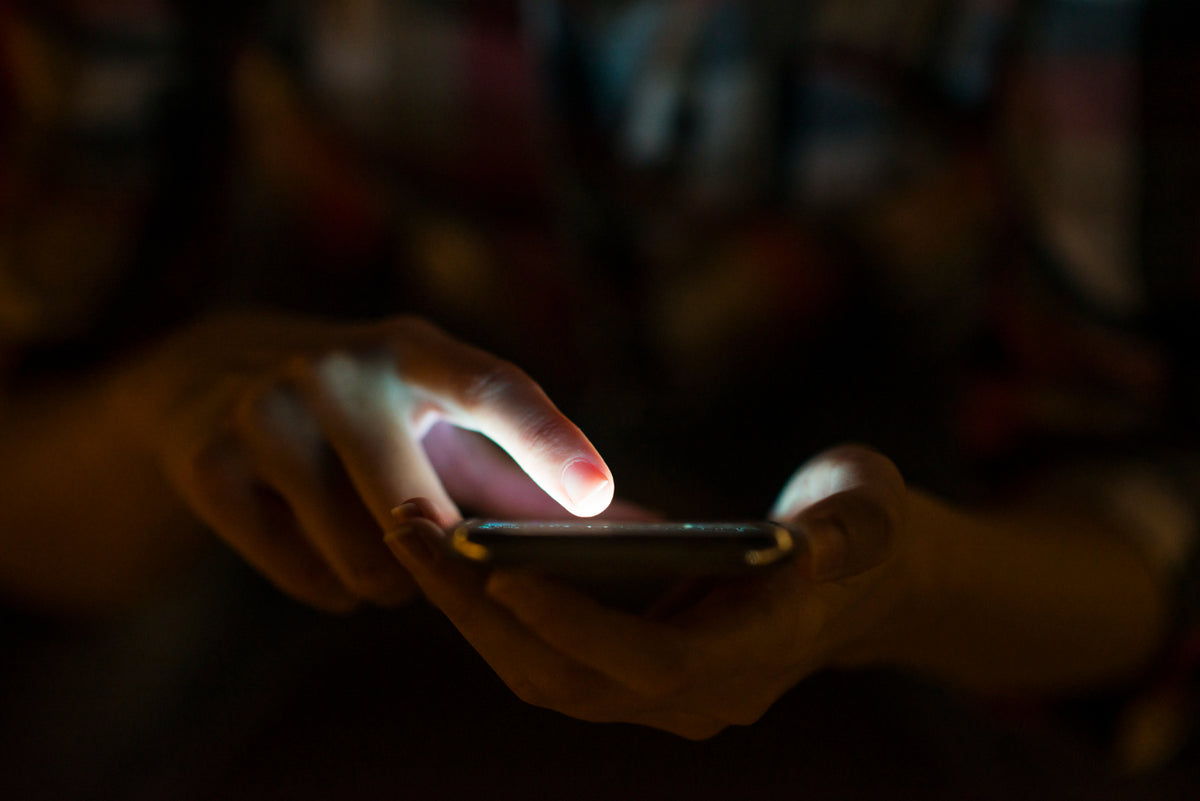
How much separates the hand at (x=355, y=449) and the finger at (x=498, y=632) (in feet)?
0.07

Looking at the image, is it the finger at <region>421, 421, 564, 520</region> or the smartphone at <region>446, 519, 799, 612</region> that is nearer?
the smartphone at <region>446, 519, 799, 612</region>

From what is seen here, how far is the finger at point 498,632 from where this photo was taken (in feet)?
1.00

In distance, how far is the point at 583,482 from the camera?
31cm

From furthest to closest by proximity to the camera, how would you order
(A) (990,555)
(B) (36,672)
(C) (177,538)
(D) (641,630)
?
1. (C) (177,538)
2. (B) (36,672)
3. (A) (990,555)
4. (D) (641,630)

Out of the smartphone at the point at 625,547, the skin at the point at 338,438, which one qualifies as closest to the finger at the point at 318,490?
the skin at the point at 338,438

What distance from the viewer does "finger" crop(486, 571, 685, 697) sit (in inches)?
11.4

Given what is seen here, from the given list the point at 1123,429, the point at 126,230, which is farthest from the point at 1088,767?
the point at 126,230

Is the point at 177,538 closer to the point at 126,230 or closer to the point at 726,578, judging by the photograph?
the point at 126,230

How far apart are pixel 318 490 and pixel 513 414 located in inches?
4.2

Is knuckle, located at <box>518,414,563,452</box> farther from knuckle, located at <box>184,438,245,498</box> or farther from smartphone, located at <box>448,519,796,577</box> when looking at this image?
knuckle, located at <box>184,438,245,498</box>

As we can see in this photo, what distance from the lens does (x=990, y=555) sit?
17.9 inches

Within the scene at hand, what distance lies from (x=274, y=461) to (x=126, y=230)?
1.21 ft

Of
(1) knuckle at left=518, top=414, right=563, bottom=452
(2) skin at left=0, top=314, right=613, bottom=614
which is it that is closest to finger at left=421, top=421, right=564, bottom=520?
(2) skin at left=0, top=314, right=613, bottom=614

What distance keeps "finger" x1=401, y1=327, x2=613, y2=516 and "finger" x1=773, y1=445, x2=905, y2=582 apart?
3.0 inches
